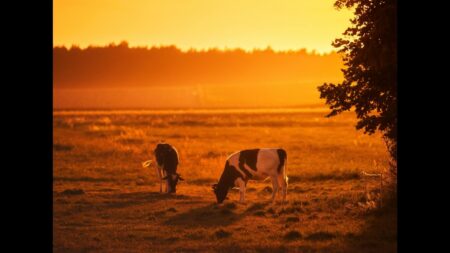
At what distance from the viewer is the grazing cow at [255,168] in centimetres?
2509

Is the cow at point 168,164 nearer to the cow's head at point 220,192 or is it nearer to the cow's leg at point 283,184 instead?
the cow's head at point 220,192

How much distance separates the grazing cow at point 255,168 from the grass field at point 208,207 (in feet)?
2.24

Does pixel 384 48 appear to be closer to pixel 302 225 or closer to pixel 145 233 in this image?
pixel 302 225

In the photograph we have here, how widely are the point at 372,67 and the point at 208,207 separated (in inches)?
263

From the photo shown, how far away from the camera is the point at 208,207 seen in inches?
918

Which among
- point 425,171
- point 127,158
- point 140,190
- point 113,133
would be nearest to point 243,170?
point 140,190

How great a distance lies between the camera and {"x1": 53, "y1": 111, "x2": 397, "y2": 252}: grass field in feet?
57.8

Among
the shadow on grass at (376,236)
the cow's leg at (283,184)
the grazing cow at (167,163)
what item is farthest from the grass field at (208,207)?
the grazing cow at (167,163)

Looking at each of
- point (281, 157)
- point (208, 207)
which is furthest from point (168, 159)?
point (208, 207)

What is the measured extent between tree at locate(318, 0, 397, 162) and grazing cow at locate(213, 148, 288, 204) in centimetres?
397

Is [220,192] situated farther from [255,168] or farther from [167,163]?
[167,163]

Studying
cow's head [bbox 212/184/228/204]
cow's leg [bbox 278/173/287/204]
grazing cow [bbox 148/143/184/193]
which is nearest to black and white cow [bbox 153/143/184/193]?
grazing cow [bbox 148/143/184/193]
